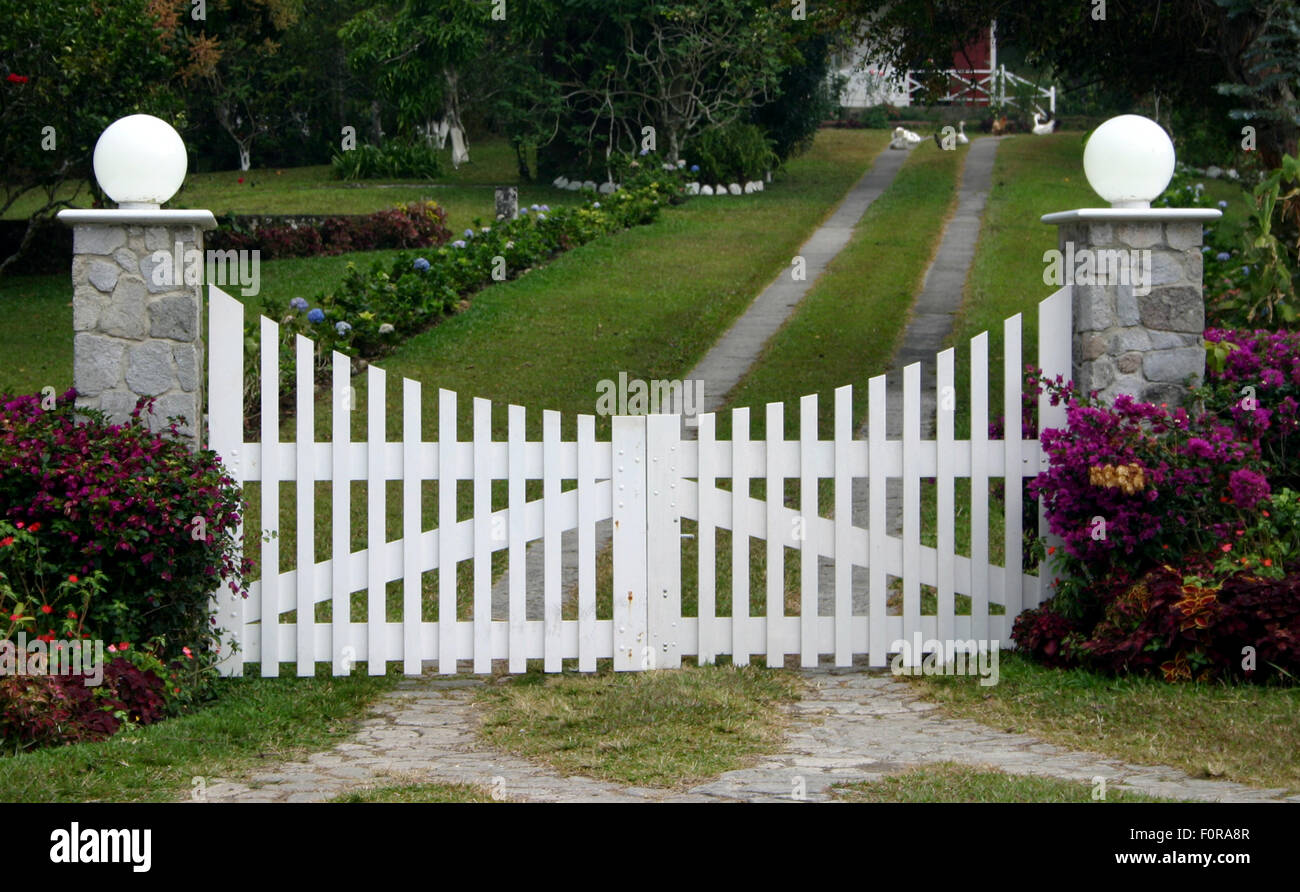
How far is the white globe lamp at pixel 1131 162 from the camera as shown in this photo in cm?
598

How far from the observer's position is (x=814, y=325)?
13.9 m

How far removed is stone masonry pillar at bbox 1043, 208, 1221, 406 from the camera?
19.7 feet

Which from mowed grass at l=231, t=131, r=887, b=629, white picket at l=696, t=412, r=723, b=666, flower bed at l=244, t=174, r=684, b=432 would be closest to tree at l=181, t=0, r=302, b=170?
flower bed at l=244, t=174, r=684, b=432

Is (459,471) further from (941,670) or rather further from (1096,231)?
(1096,231)

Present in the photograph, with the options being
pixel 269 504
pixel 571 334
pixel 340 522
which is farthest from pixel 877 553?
pixel 571 334

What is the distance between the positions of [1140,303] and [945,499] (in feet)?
3.79

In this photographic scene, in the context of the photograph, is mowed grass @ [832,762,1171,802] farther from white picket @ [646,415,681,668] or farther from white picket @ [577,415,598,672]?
white picket @ [577,415,598,672]

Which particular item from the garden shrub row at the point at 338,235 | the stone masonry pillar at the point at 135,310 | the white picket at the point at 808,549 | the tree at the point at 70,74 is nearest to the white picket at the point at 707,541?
the white picket at the point at 808,549

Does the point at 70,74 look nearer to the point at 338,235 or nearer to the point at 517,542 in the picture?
the point at 338,235

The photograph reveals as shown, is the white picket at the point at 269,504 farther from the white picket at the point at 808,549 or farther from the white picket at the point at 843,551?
the white picket at the point at 843,551

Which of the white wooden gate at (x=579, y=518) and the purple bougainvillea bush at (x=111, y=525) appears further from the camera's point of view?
the white wooden gate at (x=579, y=518)

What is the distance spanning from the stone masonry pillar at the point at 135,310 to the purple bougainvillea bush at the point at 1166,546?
356 cm

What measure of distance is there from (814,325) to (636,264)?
3.60m

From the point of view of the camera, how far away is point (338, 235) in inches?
728
